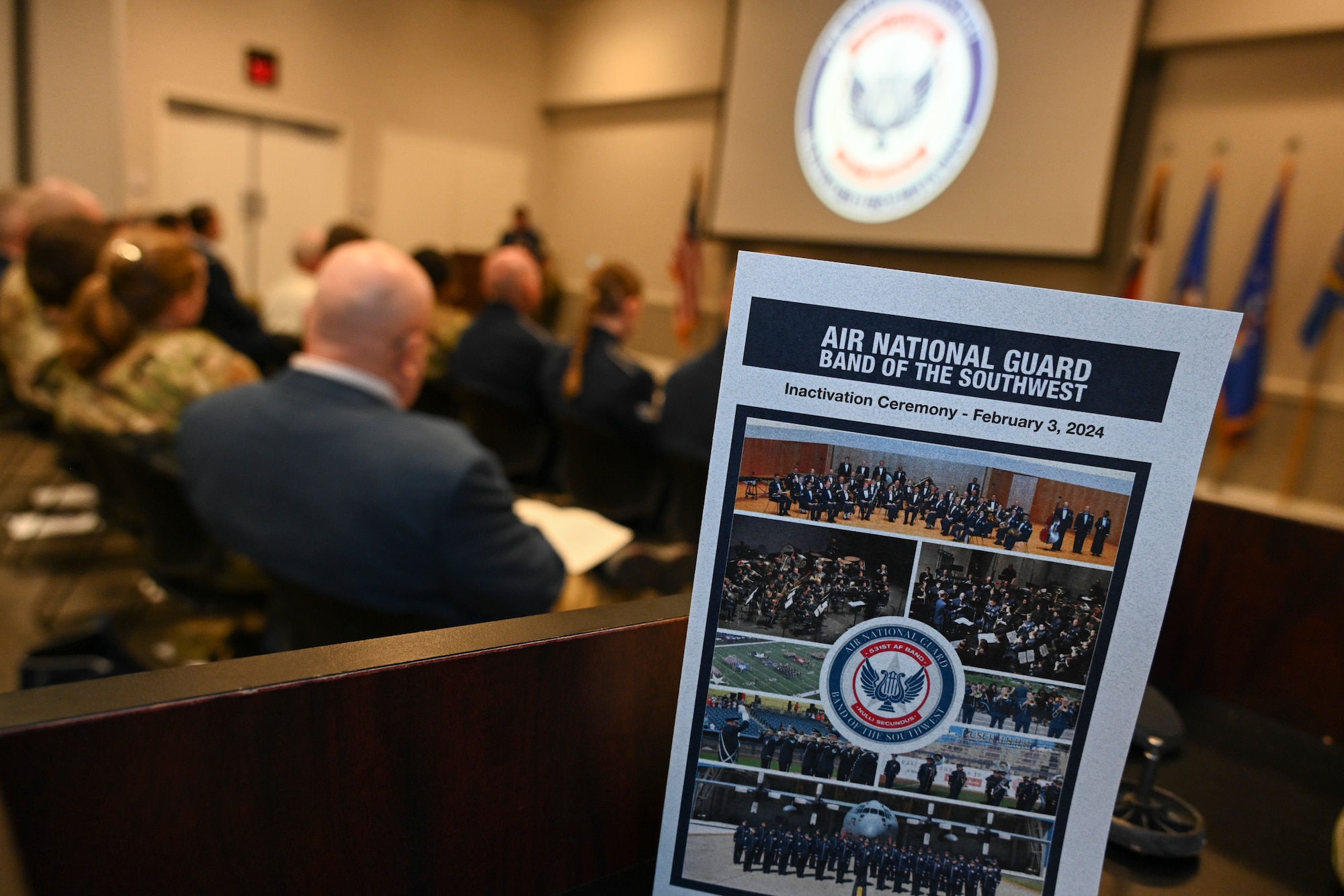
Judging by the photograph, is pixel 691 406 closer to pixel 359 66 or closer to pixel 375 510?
pixel 375 510

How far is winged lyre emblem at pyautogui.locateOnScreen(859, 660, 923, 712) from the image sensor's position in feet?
1.59

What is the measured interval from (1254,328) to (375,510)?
4.59 m

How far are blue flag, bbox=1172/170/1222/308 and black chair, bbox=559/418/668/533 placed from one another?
10.3 feet

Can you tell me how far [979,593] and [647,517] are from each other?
2.73 metres

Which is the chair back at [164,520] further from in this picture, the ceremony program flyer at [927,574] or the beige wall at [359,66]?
the beige wall at [359,66]

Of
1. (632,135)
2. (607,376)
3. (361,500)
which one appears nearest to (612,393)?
(607,376)

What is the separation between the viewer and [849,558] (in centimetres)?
48

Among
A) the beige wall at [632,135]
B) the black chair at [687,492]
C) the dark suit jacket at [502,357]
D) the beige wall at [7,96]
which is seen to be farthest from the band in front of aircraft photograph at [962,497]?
the beige wall at [7,96]

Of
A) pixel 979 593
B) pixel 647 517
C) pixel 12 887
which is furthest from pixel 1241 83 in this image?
pixel 12 887

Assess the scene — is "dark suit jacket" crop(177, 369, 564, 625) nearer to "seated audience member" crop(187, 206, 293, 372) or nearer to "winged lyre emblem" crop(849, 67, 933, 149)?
"seated audience member" crop(187, 206, 293, 372)

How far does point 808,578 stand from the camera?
48 cm

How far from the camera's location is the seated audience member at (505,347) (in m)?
3.73

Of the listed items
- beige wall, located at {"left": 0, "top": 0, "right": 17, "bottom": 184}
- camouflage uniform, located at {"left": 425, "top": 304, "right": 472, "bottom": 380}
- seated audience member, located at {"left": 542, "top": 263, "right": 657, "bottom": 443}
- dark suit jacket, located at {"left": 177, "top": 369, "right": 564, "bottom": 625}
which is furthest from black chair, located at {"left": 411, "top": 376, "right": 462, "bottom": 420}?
beige wall, located at {"left": 0, "top": 0, "right": 17, "bottom": 184}

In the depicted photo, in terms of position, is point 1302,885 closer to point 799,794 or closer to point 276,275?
point 799,794
